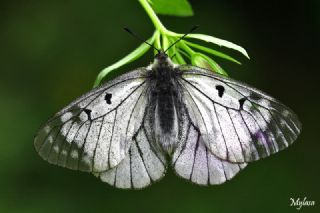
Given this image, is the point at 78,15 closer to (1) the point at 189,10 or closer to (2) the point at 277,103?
(1) the point at 189,10

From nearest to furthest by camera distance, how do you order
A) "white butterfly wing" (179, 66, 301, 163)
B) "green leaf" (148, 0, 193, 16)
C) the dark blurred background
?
"white butterfly wing" (179, 66, 301, 163) → "green leaf" (148, 0, 193, 16) → the dark blurred background

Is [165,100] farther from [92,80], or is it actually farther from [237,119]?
[92,80]

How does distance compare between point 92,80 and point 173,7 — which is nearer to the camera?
point 173,7

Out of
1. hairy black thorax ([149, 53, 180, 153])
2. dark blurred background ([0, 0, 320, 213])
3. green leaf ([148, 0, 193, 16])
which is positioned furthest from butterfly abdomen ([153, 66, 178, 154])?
dark blurred background ([0, 0, 320, 213])

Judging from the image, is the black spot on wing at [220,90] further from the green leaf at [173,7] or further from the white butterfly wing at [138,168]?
the green leaf at [173,7]

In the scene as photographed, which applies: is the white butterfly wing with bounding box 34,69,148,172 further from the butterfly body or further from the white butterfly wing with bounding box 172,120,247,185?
the white butterfly wing with bounding box 172,120,247,185

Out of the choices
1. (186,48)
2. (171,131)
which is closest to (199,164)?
(171,131)
